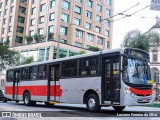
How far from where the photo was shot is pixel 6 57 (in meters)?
46.1

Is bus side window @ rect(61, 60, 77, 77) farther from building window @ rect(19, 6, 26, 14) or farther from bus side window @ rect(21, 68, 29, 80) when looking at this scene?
building window @ rect(19, 6, 26, 14)

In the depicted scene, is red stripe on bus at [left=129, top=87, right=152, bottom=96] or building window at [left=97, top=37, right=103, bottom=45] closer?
red stripe on bus at [left=129, top=87, right=152, bottom=96]

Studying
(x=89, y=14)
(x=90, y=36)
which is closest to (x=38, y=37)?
(x=90, y=36)

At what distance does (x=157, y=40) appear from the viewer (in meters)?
40.8

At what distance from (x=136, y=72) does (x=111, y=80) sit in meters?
1.27

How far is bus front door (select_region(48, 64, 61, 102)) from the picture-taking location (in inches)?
706

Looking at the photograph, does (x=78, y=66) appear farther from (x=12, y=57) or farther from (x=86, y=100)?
(x=12, y=57)

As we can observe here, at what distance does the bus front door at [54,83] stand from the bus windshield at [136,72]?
5596 mm

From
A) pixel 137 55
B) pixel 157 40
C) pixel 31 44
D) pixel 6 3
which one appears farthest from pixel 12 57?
pixel 137 55

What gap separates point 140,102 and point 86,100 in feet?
10.6

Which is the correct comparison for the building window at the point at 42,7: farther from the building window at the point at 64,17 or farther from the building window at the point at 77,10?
the building window at the point at 77,10

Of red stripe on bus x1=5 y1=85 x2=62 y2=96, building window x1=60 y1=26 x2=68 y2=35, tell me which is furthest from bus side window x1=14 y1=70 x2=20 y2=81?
building window x1=60 y1=26 x2=68 y2=35

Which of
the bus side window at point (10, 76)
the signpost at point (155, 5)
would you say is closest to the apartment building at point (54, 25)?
the bus side window at point (10, 76)

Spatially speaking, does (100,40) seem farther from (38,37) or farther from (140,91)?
(140,91)
